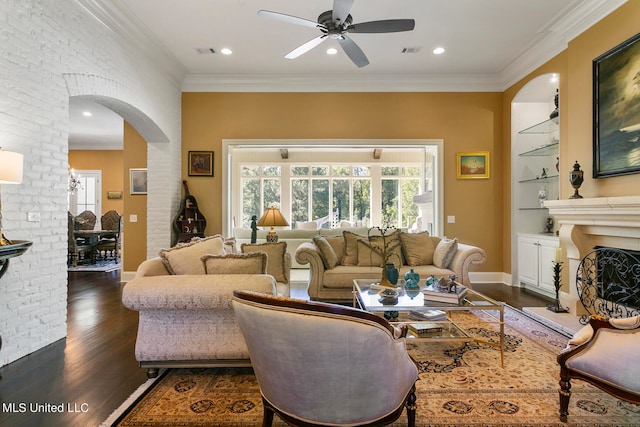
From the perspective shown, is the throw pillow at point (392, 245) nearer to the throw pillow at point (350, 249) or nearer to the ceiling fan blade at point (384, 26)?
the throw pillow at point (350, 249)

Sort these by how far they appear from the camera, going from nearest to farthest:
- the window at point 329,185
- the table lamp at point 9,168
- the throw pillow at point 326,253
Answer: the table lamp at point 9,168, the throw pillow at point 326,253, the window at point 329,185

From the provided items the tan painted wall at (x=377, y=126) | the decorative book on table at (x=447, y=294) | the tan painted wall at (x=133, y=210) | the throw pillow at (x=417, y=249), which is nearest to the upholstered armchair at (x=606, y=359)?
the decorative book on table at (x=447, y=294)

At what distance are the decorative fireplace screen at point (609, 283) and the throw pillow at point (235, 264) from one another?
314 centimetres

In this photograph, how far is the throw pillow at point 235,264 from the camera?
2434mm

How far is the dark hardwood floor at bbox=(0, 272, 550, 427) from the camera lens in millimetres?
1913

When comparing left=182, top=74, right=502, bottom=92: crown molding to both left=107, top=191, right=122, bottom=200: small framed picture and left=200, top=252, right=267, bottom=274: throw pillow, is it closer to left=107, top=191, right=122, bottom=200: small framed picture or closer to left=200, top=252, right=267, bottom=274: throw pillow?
left=200, top=252, right=267, bottom=274: throw pillow

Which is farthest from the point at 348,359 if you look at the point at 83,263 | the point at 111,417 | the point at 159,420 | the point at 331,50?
the point at 83,263

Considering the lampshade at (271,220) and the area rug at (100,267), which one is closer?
the lampshade at (271,220)

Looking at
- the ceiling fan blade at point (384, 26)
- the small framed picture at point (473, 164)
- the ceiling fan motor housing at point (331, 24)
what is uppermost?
the ceiling fan motor housing at point (331, 24)

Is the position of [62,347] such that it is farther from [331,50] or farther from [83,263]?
[83,263]

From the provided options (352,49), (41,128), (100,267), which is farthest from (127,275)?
(352,49)

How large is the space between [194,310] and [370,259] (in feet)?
8.36

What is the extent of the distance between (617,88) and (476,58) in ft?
7.07

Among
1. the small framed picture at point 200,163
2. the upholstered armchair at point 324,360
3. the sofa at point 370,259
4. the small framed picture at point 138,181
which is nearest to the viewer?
the upholstered armchair at point 324,360
